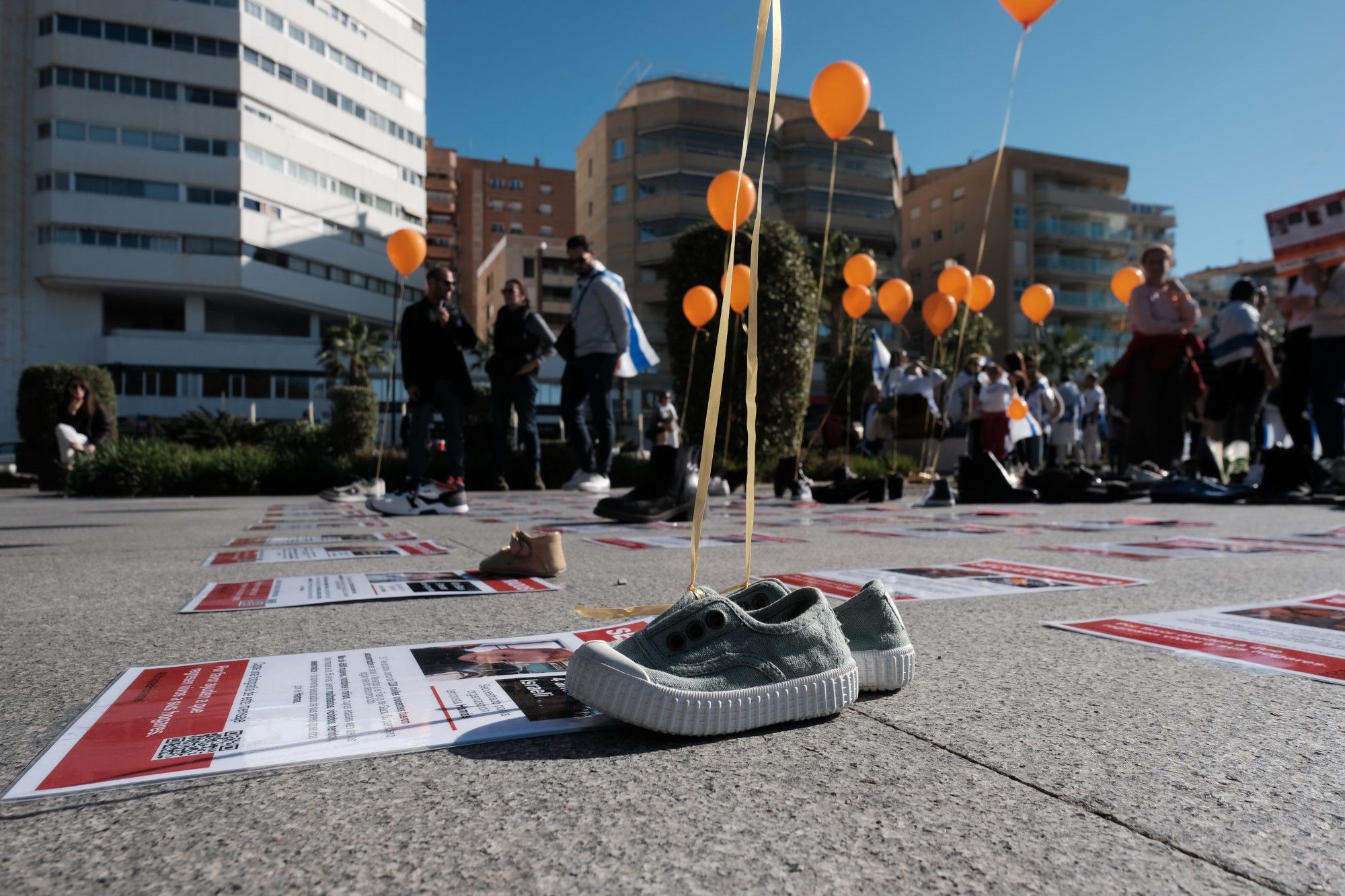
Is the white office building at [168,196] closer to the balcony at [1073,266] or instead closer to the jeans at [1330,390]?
the jeans at [1330,390]

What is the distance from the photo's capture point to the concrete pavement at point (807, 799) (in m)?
0.80

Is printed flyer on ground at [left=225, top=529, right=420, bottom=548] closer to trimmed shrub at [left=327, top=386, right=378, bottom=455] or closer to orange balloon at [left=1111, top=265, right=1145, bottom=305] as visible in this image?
orange balloon at [left=1111, top=265, right=1145, bottom=305]

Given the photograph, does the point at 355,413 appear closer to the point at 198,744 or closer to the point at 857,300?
the point at 857,300

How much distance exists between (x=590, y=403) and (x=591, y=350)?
17.9 inches

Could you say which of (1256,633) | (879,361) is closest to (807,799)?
(1256,633)

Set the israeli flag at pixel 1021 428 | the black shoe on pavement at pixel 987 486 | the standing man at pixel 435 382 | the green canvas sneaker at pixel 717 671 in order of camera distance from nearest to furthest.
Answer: the green canvas sneaker at pixel 717 671, the standing man at pixel 435 382, the black shoe on pavement at pixel 987 486, the israeli flag at pixel 1021 428

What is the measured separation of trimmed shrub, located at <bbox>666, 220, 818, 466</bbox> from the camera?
12.2 m

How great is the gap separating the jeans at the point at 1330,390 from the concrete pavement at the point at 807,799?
21.5ft

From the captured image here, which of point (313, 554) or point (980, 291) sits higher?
point (980, 291)

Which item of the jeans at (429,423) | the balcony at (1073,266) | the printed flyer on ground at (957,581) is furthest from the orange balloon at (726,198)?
the balcony at (1073,266)

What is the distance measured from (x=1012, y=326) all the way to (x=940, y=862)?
56.9m

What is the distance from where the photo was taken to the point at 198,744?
1.14m

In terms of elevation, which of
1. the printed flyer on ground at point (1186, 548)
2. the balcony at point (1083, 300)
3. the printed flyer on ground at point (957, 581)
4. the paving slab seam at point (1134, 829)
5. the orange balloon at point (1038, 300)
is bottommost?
the printed flyer on ground at point (1186, 548)

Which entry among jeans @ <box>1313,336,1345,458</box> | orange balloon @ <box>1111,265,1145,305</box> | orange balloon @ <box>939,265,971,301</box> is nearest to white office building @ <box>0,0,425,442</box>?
orange balloon @ <box>939,265,971,301</box>
